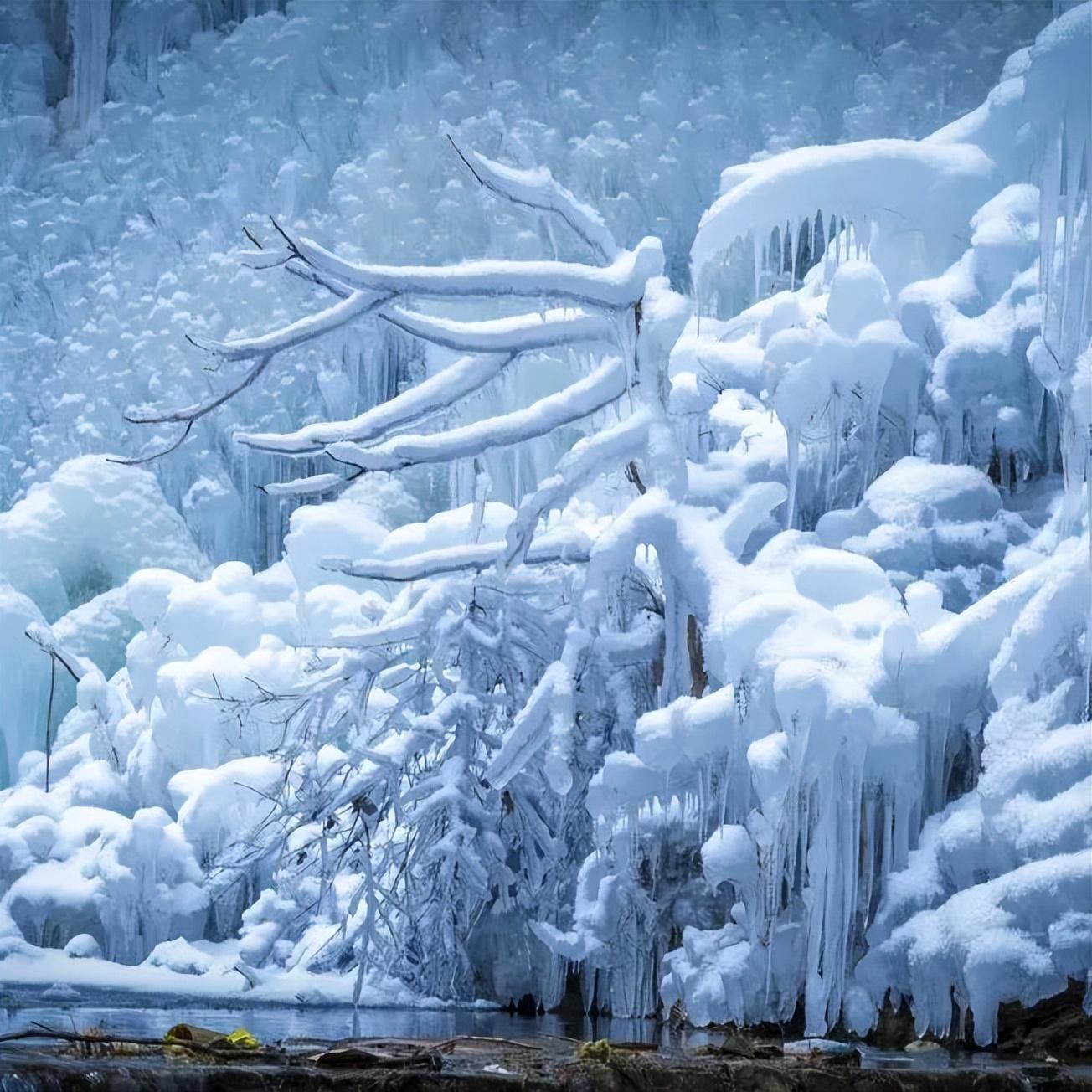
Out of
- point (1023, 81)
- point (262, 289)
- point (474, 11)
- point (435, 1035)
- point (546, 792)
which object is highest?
point (474, 11)

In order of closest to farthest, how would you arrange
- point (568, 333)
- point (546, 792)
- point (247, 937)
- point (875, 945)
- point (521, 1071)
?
1. point (521, 1071)
2. point (875, 945)
3. point (568, 333)
4. point (546, 792)
5. point (247, 937)

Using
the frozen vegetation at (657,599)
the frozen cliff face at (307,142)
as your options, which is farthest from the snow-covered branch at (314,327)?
the frozen cliff face at (307,142)

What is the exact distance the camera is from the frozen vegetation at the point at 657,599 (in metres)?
7.21

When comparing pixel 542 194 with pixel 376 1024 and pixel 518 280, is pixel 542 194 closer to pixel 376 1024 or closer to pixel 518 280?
pixel 518 280

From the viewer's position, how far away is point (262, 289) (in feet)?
56.9

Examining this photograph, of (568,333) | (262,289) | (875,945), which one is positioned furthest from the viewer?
(262,289)

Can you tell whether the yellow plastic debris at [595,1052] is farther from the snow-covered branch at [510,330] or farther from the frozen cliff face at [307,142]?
the frozen cliff face at [307,142]

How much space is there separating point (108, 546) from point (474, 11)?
20.4ft

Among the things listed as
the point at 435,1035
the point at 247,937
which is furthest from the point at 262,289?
the point at 435,1035

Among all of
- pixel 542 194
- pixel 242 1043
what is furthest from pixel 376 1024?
pixel 542 194

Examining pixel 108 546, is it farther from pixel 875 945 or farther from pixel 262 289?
pixel 875 945

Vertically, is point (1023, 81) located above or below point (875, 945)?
above

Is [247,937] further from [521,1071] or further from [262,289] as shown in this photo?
[262,289]

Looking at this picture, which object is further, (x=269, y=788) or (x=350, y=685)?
(x=269, y=788)
